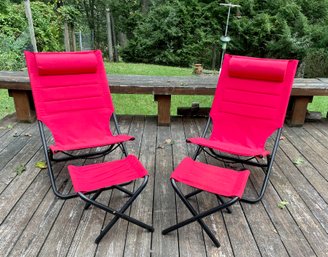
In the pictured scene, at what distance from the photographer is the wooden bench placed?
3723 mm

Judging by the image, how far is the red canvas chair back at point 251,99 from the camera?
9.00 feet

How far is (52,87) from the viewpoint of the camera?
2867mm

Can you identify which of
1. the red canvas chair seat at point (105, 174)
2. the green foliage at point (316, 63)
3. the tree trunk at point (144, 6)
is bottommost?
the green foliage at point (316, 63)

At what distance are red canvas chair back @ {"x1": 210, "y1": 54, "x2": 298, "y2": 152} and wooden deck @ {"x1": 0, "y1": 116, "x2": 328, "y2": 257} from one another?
1.23ft

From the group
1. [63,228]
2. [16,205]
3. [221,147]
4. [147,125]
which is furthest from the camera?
[147,125]

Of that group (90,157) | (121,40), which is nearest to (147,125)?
(90,157)

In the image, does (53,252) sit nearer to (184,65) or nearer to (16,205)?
(16,205)

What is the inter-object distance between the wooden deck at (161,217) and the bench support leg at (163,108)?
0.81m

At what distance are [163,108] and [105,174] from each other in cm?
187

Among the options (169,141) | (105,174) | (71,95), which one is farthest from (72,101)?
(169,141)

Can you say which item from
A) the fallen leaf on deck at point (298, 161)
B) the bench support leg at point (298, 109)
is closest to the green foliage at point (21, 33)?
the bench support leg at point (298, 109)

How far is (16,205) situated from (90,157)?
0.82 metres

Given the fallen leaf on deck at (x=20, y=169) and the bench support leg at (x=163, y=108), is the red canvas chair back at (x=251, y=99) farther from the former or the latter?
the fallen leaf on deck at (x=20, y=169)

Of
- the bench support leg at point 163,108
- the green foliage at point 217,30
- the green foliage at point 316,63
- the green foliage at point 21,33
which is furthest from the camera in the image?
the green foliage at point 217,30
